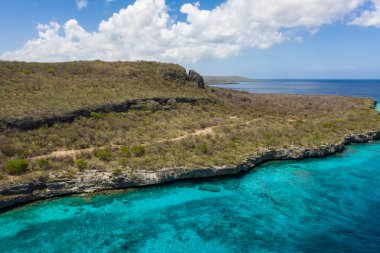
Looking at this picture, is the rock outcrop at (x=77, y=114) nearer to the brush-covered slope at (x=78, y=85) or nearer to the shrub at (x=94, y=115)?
the shrub at (x=94, y=115)

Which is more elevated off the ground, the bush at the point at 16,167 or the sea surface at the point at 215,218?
the bush at the point at 16,167

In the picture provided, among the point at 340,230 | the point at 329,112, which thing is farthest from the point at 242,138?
the point at 329,112

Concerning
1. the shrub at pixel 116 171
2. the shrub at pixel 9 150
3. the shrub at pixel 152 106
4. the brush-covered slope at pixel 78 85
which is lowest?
the shrub at pixel 116 171

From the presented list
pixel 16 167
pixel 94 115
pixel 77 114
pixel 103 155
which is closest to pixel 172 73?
pixel 94 115

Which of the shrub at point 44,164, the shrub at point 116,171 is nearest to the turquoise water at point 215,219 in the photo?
the shrub at point 116,171

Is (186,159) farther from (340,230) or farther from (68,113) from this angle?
(68,113)

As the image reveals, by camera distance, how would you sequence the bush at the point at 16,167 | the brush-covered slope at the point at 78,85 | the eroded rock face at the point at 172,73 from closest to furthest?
the bush at the point at 16,167, the brush-covered slope at the point at 78,85, the eroded rock face at the point at 172,73

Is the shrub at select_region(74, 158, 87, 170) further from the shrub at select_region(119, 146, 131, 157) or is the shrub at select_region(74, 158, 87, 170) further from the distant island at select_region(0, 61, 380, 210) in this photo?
the shrub at select_region(119, 146, 131, 157)
